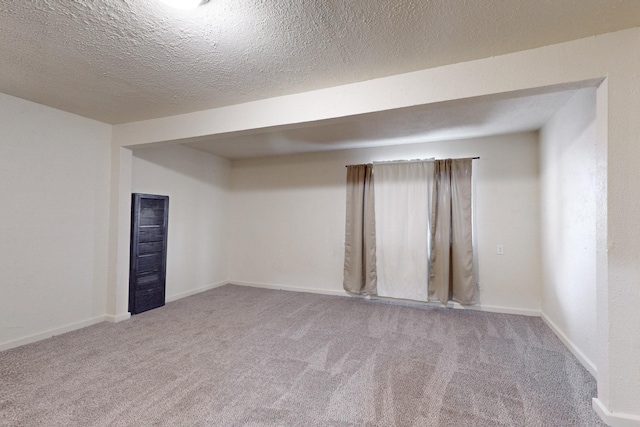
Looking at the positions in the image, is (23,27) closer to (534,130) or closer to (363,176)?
(363,176)

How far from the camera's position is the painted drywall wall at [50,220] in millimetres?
2691

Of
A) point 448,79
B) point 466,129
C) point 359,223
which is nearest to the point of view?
point 448,79

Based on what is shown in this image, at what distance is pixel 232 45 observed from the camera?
1.86 meters

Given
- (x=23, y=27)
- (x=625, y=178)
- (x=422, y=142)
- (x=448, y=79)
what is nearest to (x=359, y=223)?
(x=422, y=142)

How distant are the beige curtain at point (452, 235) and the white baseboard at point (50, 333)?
4293mm

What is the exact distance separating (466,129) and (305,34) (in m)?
2.64

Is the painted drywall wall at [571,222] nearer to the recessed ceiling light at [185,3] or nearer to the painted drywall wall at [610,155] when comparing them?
the painted drywall wall at [610,155]

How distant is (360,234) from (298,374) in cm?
253

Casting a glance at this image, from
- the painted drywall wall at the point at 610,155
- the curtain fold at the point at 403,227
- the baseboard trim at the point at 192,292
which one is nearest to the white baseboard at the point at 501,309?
the curtain fold at the point at 403,227

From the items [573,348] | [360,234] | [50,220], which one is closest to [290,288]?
[360,234]

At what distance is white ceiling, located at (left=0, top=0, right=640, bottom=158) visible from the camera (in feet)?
5.02

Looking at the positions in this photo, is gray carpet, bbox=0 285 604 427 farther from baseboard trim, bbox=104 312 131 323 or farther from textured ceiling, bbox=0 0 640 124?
textured ceiling, bbox=0 0 640 124

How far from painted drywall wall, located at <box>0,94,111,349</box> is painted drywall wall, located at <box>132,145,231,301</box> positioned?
587mm

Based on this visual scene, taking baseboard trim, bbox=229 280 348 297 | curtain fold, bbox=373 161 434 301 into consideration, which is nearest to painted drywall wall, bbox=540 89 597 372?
curtain fold, bbox=373 161 434 301
